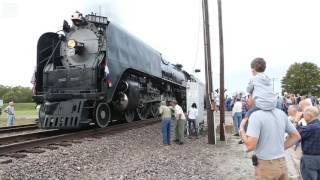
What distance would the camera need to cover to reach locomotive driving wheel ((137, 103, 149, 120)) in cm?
1652

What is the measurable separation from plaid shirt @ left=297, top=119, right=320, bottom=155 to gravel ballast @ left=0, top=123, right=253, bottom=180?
7.52 feet

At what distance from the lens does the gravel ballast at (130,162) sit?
6.66 metres

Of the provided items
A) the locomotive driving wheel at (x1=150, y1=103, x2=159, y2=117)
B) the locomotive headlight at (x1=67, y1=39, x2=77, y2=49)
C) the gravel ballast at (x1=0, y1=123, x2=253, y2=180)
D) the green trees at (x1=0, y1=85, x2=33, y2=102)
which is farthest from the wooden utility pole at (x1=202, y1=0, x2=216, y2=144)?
the green trees at (x1=0, y1=85, x2=33, y2=102)

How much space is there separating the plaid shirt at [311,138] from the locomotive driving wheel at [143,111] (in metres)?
11.4

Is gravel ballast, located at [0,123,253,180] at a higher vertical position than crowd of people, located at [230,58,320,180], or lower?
lower

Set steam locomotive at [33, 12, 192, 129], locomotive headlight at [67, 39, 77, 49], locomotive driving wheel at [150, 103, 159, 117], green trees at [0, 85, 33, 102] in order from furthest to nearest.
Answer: green trees at [0, 85, 33, 102]
locomotive driving wheel at [150, 103, 159, 117]
locomotive headlight at [67, 39, 77, 49]
steam locomotive at [33, 12, 192, 129]

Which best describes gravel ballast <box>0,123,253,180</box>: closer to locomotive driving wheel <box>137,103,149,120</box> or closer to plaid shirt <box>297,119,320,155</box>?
plaid shirt <box>297,119,320,155</box>

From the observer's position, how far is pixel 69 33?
1363 cm

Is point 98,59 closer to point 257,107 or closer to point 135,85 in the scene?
point 135,85

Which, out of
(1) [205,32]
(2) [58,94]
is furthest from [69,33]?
(1) [205,32]

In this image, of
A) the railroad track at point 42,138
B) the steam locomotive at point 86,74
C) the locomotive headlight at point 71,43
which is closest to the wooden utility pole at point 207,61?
the steam locomotive at point 86,74

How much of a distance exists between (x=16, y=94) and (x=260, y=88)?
92176 mm

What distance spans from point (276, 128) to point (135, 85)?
10843 mm

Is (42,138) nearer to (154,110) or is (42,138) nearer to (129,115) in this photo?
(129,115)
